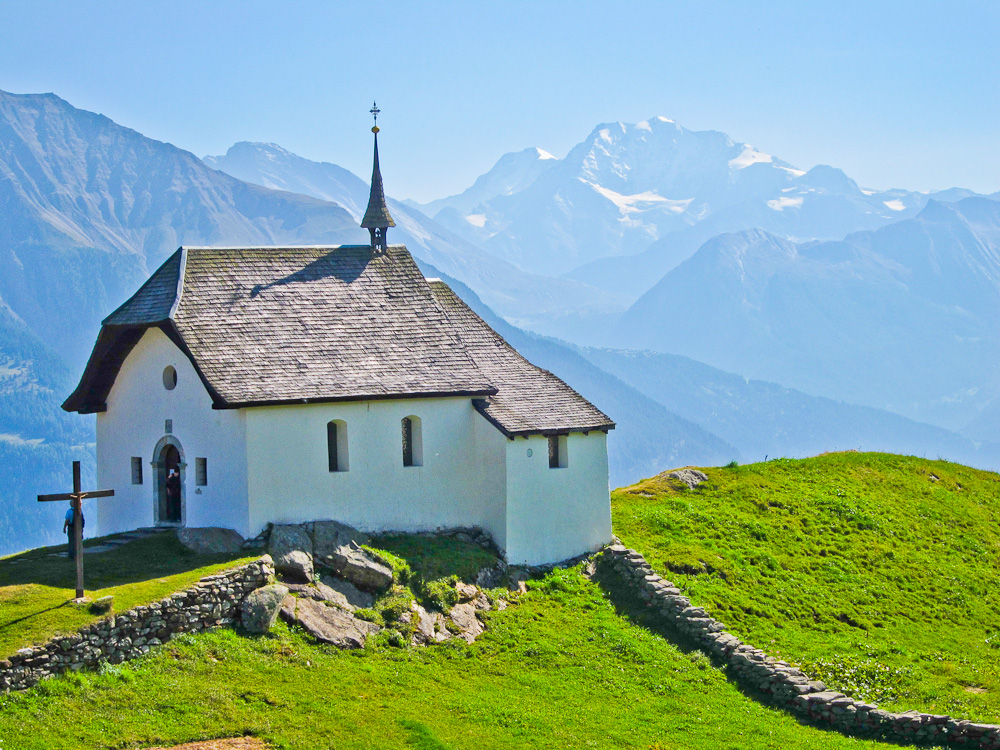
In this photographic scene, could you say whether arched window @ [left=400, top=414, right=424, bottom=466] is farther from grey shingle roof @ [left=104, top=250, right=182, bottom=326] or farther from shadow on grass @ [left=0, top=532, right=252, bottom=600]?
grey shingle roof @ [left=104, top=250, right=182, bottom=326]

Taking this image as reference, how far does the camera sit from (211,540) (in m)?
34.3

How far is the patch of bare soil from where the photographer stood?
2431cm

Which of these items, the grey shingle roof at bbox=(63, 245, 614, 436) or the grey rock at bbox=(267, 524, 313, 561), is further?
the grey shingle roof at bbox=(63, 245, 614, 436)

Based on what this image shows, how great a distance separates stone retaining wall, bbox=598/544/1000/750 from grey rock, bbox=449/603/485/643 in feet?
19.5

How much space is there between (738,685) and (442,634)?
841 cm

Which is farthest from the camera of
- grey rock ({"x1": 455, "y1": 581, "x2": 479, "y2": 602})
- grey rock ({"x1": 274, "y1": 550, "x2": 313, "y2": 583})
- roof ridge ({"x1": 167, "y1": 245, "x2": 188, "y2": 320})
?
roof ridge ({"x1": 167, "y1": 245, "x2": 188, "y2": 320})

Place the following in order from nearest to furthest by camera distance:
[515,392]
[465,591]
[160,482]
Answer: [465,591]
[160,482]
[515,392]

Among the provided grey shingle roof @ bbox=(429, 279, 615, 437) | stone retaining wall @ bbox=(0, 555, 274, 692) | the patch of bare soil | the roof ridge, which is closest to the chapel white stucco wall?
the roof ridge

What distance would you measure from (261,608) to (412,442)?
31.8ft

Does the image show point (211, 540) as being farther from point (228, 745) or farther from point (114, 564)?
point (228, 745)

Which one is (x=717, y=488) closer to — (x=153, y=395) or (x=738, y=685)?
(x=738, y=685)

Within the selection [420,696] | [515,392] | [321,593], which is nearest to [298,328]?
[515,392]

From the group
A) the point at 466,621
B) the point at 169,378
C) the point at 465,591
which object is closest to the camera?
the point at 466,621

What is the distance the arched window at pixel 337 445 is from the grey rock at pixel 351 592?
4.49 metres
